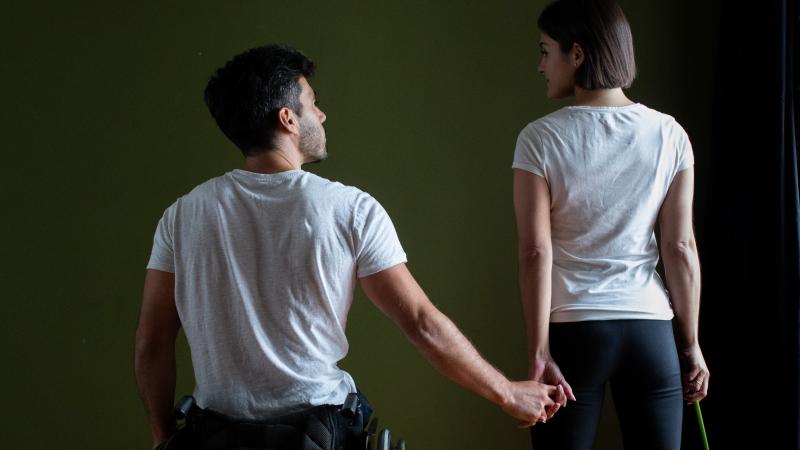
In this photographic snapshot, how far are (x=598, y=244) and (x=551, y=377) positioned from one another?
0.29 meters

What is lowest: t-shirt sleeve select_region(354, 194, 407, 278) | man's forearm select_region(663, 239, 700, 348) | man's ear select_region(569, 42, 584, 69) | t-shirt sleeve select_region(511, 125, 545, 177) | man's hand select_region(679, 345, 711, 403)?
man's hand select_region(679, 345, 711, 403)

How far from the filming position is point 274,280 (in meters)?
1.47

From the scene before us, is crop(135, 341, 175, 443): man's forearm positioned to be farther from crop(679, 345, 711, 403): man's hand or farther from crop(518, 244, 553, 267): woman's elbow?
crop(679, 345, 711, 403): man's hand

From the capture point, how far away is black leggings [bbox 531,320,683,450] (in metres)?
1.69

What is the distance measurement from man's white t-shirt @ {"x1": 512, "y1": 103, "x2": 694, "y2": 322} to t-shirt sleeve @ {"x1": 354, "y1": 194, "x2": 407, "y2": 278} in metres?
0.39

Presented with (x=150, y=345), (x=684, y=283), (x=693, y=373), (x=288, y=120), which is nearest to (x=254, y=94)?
(x=288, y=120)

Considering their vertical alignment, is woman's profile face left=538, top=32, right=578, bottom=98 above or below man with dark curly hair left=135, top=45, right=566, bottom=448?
above

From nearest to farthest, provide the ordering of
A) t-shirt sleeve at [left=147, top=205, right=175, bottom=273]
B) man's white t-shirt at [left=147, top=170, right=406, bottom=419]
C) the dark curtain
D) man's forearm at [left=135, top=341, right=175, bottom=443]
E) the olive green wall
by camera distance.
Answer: man's white t-shirt at [left=147, top=170, right=406, bottom=419], t-shirt sleeve at [left=147, top=205, right=175, bottom=273], man's forearm at [left=135, top=341, right=175, bottom=443], the dark curtain, the olive green wall

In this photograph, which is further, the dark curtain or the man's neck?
the dark curtain

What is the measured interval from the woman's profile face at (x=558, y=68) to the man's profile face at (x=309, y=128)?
0.54 metres

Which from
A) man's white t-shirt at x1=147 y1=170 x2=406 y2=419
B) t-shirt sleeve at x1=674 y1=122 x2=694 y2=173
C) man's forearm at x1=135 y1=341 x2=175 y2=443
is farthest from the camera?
t-shirt sleeve at x1=674 y1=122 x2=694 y2=173

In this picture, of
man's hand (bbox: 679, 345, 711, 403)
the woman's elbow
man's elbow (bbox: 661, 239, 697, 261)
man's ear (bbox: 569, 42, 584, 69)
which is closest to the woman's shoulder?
man's ear (bbox: 569, 42, 584, 69)

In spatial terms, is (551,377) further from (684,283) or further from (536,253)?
(684,283)

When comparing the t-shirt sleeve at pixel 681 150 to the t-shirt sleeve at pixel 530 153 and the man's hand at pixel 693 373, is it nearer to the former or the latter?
the t-shirt sleeve at pixel 530 153
